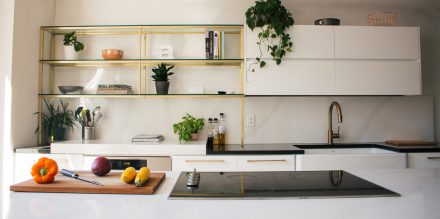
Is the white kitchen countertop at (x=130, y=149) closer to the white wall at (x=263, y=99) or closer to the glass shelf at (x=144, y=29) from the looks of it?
the white wall at (x=263, y=99)

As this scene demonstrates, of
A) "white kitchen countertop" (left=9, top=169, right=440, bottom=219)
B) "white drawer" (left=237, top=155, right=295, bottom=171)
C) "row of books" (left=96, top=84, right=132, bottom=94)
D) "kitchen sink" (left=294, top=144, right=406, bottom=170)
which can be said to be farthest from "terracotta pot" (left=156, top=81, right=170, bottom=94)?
"white kitchen countertop" (left=9, top=169, right=440, bottom=219)

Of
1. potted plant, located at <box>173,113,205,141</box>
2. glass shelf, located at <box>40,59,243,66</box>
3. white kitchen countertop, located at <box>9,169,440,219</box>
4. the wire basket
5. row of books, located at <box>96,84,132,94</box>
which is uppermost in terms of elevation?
the wire basket

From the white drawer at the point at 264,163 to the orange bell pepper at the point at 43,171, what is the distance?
149cm

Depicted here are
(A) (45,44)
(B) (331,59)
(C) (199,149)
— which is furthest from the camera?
(A) (45,44)

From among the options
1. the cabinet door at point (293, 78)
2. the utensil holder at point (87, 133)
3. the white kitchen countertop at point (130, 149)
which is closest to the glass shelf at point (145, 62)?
the cabinet door at point (293, 78)

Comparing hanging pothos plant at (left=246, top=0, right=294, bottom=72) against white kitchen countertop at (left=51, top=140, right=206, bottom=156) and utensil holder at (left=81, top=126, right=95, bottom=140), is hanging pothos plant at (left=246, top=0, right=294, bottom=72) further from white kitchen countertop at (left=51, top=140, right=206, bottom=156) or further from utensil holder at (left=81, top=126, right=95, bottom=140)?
utensil holder at (left=81, top=126, right=95, bottom=140)

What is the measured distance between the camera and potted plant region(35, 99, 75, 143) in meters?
2.97

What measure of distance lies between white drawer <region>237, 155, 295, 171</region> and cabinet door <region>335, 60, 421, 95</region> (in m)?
0.88

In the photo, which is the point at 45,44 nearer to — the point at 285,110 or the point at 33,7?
the point at 33,7

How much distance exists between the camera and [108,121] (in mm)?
3115

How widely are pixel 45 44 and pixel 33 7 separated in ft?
1.22

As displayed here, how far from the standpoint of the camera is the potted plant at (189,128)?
9.26 ft

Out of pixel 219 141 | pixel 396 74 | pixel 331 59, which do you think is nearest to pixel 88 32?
pixel 219 141

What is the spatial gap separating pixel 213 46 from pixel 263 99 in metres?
0.78
